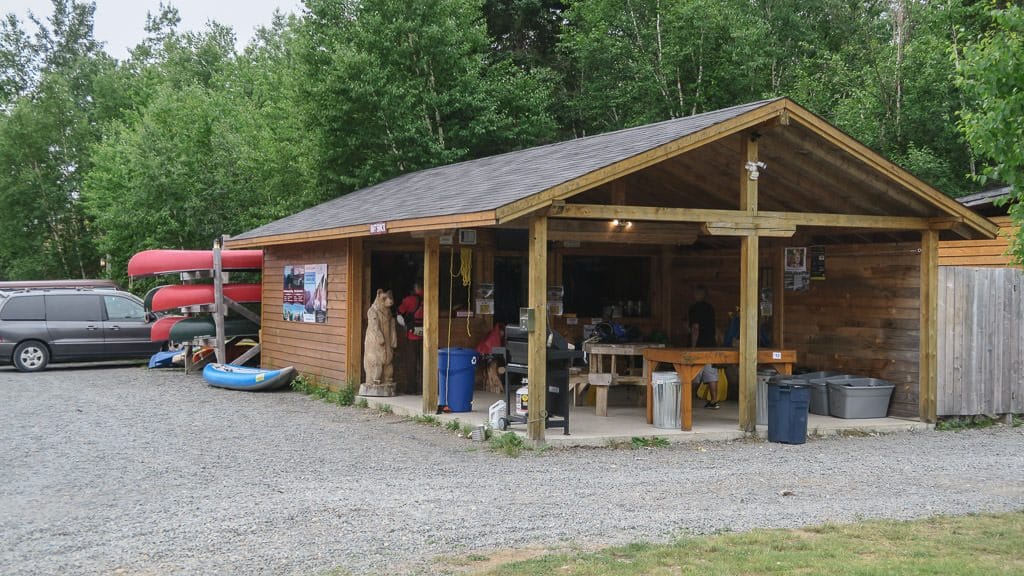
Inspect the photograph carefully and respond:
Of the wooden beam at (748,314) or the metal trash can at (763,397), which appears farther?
the metal trash can at (763,397)

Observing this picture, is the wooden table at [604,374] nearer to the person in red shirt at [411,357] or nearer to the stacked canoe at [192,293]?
the person in red shirt at [411,357]

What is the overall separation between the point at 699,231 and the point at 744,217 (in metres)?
2.62

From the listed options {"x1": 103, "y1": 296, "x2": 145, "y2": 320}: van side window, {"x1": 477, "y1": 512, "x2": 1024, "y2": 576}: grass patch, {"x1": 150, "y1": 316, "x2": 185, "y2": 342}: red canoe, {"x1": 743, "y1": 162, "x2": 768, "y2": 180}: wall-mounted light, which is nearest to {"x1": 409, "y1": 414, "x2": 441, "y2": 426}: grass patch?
{"x1": 743, "y1": 162, "x2": 768, "y2": 180}: wall-mounted light

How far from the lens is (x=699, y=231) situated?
14414mm

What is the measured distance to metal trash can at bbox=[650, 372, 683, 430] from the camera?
465 inches

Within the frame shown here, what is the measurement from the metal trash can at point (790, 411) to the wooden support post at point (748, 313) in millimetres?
291

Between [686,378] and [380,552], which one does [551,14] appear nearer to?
[686,378]

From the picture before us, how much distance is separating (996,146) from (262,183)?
74.0 ft

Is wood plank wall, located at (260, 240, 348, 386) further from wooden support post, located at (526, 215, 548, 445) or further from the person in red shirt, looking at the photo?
wooden support post, located at (526, 215, 548, 445)

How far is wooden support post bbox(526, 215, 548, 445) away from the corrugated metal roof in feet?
1.77

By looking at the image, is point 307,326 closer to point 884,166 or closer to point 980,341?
point 884,166

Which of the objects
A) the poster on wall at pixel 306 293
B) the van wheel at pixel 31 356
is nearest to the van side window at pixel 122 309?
the van wheel at pixel 31 356

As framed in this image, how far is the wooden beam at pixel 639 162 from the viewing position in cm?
1022

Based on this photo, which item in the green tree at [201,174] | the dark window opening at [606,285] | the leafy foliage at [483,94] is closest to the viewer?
the dark window opening at [606,285]
